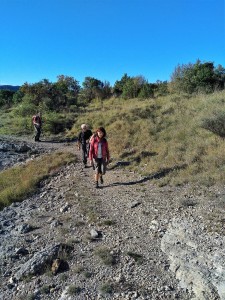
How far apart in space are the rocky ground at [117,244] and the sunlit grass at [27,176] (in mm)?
712

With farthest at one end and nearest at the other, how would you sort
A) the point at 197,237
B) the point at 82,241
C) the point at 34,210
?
1. the point at 34,210
2. the point at 82,241
3. the point at 197,237

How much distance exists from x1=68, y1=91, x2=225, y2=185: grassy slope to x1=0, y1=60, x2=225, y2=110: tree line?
23.9 ft

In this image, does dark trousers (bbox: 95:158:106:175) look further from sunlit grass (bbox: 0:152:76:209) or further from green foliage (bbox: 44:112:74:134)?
green foliage (bbox: 44:112:74:134)

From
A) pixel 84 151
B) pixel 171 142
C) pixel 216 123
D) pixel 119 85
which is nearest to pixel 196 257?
pixel 216 123

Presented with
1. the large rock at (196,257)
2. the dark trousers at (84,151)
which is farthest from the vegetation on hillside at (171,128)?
the large rock at (196,257)

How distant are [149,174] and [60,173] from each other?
12.8 feet

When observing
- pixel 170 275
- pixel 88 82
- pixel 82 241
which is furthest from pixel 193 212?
pixel 88 82

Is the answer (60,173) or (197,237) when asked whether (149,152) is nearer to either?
(60,173)

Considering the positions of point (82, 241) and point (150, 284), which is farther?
point (82, 241)

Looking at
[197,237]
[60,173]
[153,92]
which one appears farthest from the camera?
[153,92]

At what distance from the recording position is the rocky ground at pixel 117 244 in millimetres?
5742

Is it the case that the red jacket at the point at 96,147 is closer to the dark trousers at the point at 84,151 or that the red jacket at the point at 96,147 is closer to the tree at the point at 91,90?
the dark trousers at the point at 84,151

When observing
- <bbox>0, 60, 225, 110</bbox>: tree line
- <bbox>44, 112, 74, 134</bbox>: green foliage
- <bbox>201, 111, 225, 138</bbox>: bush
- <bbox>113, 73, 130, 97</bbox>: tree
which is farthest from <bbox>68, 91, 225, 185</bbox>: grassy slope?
<bbox>113, 73, 130, 97</bbox>: tree

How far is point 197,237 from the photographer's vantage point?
21.4 ft
